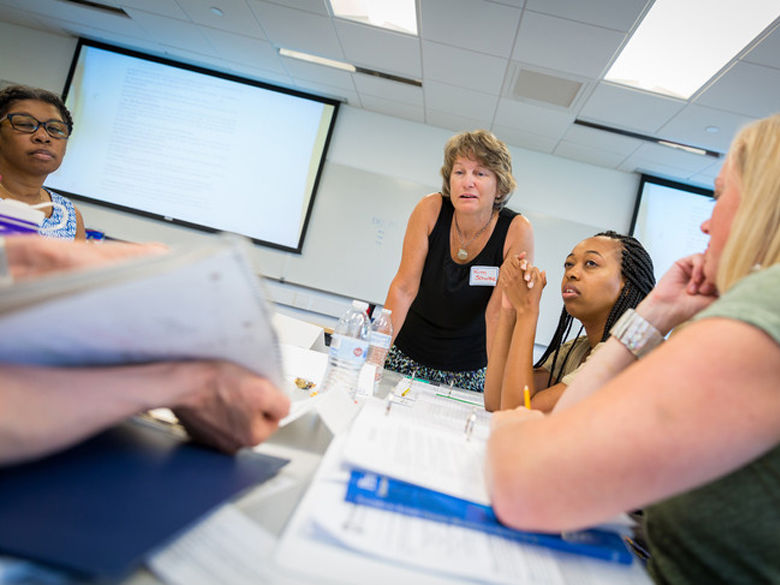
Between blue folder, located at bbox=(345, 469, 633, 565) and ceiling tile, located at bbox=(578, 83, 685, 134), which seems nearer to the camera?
blue folder, located at bbox=(345, 469, 633, 565)

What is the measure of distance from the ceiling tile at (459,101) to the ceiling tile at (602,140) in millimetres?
721

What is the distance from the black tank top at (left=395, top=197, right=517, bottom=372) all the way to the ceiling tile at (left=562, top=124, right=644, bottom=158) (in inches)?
91.9

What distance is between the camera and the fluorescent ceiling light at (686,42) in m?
2.38

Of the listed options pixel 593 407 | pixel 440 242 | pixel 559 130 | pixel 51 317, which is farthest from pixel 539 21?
pixel 51 317

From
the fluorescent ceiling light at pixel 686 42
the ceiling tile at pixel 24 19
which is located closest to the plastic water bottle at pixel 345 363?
the fluorescent ceiling light at pixel 686 42

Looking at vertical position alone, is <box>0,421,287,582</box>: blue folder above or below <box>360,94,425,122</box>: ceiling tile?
below

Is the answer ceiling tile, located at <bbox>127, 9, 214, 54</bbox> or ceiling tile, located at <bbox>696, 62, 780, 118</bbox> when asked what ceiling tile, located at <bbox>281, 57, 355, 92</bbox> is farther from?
ceiling tile, located at <bbox>696, 62, 780, 118</bbox>

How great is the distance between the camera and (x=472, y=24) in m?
2.83

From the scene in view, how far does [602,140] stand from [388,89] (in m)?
1.90

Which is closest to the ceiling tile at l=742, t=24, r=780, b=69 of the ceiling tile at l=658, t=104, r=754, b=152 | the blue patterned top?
the ceiling tile at l=658, t=104, r=754, b=152

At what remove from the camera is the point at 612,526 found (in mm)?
→ 551

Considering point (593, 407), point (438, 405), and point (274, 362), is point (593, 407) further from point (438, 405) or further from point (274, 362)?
point (438, 405)

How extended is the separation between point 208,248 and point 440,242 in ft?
5.42

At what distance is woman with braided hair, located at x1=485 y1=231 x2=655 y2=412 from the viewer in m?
1.52
